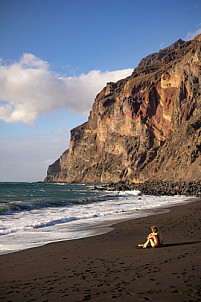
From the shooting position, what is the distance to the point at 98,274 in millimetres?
5289

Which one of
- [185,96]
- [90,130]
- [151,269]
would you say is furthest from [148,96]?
[151,269]

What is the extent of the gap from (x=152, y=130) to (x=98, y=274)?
3253 inches

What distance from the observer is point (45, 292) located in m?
4.38

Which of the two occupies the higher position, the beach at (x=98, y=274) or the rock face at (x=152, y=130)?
the rock face at (x=152, y=130)

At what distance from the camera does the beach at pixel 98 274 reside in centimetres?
406

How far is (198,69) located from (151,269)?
236 ft

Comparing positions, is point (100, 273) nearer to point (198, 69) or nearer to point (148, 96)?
point (198, 69)

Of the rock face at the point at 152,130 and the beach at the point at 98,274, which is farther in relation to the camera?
the rock face at the point at 152,130

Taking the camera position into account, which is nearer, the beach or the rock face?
the beach

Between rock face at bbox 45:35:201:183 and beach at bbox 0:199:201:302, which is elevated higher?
rock face at bbox 45:35:201:183

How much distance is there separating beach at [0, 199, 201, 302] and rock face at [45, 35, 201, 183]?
154ft

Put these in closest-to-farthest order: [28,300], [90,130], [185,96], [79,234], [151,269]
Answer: [28,300] → [151,269] → [79,234] → [185,96] → [90,130]

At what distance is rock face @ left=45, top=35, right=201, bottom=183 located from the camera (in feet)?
208

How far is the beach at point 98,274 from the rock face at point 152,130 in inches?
1846
